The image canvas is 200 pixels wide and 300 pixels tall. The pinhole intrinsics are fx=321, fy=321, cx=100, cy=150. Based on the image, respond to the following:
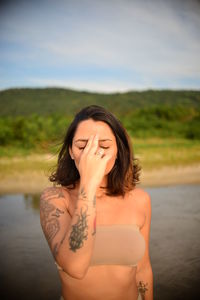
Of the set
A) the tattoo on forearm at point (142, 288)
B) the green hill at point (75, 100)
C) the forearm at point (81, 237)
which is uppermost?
the green hill at point (75, 100)

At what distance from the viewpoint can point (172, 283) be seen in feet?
10.9

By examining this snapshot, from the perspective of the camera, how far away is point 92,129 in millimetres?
1276

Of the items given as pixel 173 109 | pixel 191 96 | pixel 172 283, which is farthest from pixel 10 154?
pixel 191 96

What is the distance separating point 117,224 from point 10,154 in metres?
8.54

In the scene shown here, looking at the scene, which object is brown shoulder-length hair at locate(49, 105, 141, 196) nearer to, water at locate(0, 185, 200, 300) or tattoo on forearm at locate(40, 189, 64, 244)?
tattoo on forearm at locate(40, 189, 64, 244)

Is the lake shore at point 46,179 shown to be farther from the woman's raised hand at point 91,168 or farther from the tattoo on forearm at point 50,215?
Answer: the woman's raised hand at point 91,168

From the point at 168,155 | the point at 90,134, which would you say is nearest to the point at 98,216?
the point at 90,134

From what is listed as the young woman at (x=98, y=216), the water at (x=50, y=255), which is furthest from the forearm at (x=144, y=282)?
the water at (x=50, y=255)

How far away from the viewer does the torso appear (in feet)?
4.21

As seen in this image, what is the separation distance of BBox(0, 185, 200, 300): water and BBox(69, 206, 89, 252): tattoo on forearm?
2.37 metres

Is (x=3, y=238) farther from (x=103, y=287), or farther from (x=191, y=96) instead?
(x=191, y=96)

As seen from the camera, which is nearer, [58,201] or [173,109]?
[58,201]

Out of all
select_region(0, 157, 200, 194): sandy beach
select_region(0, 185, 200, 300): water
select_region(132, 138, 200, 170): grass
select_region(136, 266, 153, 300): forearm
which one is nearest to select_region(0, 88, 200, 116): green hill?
select_region(132, 138, 200, 170): grass

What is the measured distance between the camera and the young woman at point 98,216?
1.02 metres
